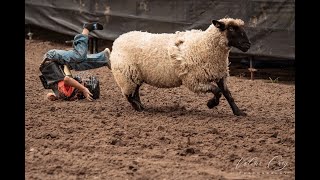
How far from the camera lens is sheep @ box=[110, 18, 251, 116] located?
829 centimetres

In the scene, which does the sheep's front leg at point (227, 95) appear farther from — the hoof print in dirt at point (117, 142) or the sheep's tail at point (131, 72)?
Result: the hoof print in dirt at point (117, 142)

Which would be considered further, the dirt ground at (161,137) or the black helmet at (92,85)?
the black helmet at (92,85)

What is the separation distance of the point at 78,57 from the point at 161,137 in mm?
2896

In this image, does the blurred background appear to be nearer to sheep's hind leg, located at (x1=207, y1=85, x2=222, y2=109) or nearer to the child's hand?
the child's hand

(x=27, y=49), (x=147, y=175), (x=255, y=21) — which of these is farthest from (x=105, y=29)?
(x=147, y=175)

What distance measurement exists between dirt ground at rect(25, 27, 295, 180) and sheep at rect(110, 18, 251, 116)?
40 centimetres

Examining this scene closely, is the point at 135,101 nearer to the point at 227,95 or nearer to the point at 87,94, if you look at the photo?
the point at 87,94

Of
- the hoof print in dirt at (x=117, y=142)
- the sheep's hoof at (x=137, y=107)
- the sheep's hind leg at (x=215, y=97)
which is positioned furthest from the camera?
the sheep's hoof at (x=137, y=107)

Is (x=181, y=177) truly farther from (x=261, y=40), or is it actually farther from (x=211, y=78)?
(x=261, y=40)

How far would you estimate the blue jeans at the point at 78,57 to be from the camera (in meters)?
9.50

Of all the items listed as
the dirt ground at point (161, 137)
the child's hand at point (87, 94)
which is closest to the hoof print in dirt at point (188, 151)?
the dirt ground at point (161, 137)

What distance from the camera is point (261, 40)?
1168cm

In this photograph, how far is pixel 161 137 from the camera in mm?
7082

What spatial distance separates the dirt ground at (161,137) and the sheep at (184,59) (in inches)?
15.6
